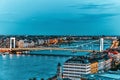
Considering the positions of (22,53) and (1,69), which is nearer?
(1,69)

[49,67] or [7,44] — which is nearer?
[49,67]

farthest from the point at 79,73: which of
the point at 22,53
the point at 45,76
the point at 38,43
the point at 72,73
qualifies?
the point at 38,43

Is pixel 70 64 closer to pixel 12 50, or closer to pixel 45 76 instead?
pixel 45 76

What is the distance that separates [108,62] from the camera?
16578 millimetres

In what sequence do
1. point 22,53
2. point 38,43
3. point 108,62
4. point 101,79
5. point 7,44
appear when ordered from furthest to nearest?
point 38,43
point 7,44
point 22,53
point 108,62
point 101,79

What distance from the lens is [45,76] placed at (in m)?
14.9

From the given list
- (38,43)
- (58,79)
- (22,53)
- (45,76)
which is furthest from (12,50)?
(58,79)

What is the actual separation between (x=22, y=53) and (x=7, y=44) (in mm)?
5851

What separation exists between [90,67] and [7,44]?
17.8 metres

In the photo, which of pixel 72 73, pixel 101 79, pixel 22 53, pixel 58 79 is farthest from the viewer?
pixel 22 53

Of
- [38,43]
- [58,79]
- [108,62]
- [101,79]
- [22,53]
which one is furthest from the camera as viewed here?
[38,43]

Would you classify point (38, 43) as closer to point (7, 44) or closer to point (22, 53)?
point (7, 44)

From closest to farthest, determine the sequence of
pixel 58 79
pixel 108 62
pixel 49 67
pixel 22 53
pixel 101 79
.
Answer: pixel 101 79
pixel 58 79
pixel 108 62
pixel 49 67
pixel 22 53

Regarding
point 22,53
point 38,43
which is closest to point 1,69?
point 22,53
